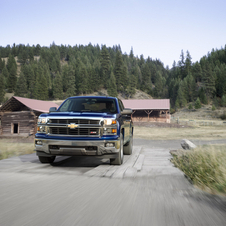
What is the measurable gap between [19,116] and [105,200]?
32.3m

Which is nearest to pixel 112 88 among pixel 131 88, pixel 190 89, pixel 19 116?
pixel 131 88

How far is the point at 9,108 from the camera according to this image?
33.3m

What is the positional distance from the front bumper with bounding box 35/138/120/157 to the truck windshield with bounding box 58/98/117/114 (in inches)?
73.2

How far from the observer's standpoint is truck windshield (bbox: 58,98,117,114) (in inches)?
304

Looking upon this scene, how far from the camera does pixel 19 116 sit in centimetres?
3288

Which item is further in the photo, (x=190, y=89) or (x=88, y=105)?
(x=190, y=89)

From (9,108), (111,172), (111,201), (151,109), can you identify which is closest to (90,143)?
(111,172)

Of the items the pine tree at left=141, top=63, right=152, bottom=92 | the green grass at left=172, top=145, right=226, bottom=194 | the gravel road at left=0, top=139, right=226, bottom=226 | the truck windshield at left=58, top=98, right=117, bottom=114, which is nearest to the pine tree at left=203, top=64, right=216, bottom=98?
the pine tree at left=141, top=63, right=152, bottom=92

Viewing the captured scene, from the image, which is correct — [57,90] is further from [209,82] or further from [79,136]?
Answer: [79,136]

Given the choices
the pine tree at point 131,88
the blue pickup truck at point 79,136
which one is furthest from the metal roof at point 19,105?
the pine tree at point 131,88

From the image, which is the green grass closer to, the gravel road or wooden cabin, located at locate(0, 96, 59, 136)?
the gravel road

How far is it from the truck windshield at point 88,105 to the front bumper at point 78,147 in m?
1.86

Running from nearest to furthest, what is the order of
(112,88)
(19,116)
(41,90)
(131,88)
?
(19,116) < (41,90) < (112,88) < (131,88)

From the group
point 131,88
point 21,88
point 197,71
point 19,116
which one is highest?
point 197,71
